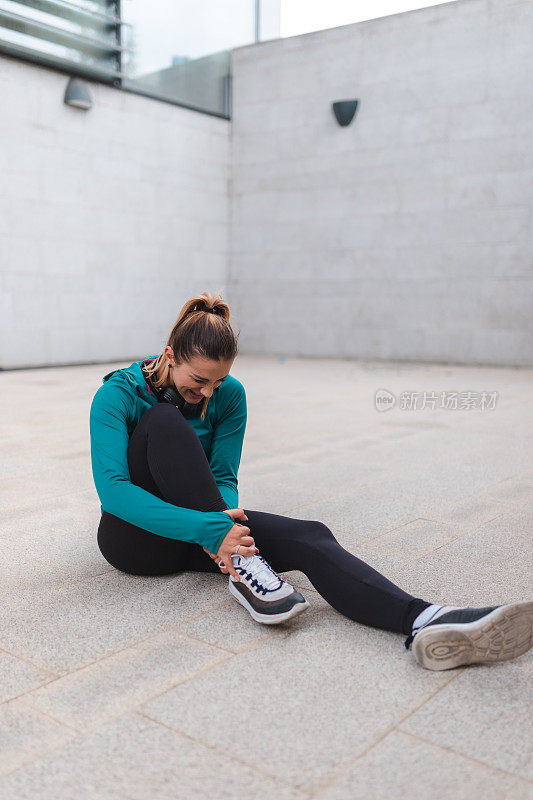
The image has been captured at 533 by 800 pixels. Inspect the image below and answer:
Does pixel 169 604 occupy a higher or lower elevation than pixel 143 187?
lower

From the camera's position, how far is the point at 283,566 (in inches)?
94.3

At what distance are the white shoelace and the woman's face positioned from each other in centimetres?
55

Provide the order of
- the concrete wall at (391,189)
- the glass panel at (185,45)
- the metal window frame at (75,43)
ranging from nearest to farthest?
the metal window frame at (75,43) < the concrete wall at (391,189) < the glass panel at (185,45)

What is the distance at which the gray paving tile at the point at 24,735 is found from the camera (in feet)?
5.07

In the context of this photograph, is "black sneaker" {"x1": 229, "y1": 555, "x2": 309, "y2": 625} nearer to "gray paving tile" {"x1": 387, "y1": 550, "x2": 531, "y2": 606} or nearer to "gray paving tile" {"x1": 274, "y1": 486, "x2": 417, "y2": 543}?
"gray paving tile" {"x1": 387, "y1": 550, "x2": 531, "y2": 606}

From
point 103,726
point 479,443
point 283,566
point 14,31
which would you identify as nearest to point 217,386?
point 283,566

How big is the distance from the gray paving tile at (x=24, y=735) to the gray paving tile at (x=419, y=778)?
1.97 feet

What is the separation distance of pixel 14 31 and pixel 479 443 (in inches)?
324

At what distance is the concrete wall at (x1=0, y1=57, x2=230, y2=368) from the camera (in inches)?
395

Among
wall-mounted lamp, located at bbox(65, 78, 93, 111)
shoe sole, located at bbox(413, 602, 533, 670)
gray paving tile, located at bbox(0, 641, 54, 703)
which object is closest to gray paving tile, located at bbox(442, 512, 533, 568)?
shoe sole, located at bbox(413, 602, 533, 670)

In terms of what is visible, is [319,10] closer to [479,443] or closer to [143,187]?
[143,187]

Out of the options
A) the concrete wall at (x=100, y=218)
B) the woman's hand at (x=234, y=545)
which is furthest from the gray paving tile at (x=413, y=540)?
the concrete wall at (x=100, y=218)

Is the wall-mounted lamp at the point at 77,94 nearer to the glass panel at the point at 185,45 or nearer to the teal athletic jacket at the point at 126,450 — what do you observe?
the glass panel at the point at 185,45

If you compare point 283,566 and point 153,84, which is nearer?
point 283,566
